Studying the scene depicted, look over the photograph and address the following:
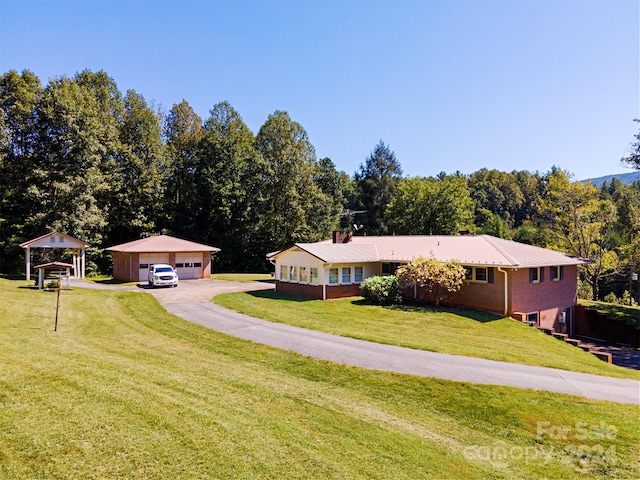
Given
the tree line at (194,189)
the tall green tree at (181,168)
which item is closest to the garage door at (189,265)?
the tree line at (194,189)

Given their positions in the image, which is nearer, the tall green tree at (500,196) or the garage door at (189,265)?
the garage door at (189,265)

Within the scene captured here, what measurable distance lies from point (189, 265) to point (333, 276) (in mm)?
15713

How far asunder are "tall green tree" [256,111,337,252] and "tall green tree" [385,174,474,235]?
9313mm

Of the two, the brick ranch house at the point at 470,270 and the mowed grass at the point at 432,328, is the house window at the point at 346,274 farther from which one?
the mowed grass at the point at 432,328

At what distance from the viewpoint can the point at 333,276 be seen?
2503cm

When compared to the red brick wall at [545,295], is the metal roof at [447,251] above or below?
above

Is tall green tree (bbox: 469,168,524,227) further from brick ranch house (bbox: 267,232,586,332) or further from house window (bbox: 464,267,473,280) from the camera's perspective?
house window (bbox: 464,267,473,280)

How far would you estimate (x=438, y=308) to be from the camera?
21.6 m

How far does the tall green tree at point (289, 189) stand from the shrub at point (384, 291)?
68.0ft

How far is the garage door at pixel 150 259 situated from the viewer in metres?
32.9

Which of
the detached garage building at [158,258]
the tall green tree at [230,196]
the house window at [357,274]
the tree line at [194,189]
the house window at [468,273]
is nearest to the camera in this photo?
the house window at [468,273]

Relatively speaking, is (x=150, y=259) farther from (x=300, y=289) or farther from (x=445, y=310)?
(x=445, y=310)

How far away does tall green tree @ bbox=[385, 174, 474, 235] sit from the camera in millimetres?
45969

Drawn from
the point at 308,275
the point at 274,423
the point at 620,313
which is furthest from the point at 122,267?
the point at 620,313
